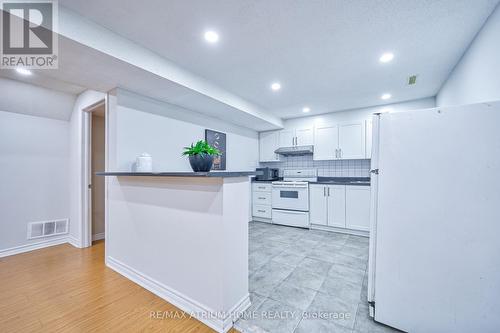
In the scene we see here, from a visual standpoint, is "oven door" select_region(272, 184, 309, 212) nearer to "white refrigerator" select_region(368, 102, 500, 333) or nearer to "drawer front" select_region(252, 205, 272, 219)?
"drawer front" select_region(252, 205, 272, 219)

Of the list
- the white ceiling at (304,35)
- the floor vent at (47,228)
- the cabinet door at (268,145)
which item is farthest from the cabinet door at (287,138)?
the floor vent at (47,228)

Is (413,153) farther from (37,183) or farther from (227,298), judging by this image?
(37,183)

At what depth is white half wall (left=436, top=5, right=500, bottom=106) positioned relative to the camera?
5.12 feet

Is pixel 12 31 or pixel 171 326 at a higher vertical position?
pixel 12 31

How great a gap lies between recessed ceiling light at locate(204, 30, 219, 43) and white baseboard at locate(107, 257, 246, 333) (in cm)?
227

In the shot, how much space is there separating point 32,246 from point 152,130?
2499mm

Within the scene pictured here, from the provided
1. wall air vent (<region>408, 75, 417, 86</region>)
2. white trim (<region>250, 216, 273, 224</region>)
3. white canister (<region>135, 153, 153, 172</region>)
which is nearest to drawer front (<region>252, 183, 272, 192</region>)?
white trim (<region>250, 216, 273, 224</region>)

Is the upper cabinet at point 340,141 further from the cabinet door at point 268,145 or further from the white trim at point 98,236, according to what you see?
the white trim at point 98,236

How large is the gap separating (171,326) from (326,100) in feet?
12.0

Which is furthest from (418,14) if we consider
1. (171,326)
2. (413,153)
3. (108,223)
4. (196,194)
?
(108,223)

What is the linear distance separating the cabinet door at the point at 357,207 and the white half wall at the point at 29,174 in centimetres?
477

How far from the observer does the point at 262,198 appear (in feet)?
14.9

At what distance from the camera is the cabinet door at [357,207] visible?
3.50 metres

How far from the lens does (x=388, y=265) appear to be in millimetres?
1444
